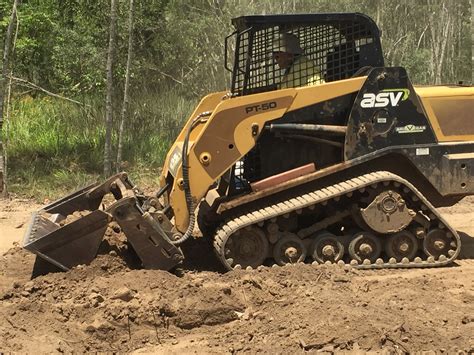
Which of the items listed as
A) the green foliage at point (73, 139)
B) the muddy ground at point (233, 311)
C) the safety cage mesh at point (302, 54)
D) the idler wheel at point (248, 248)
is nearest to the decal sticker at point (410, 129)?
the safety cage mesh at point (302, 54)

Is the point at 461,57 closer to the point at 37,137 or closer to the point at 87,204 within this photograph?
the point at 37,137

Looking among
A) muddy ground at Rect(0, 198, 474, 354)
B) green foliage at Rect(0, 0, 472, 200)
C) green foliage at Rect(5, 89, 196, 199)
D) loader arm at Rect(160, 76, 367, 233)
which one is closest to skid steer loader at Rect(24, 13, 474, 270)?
loader arm at Rect(160, 76, 367, 233)

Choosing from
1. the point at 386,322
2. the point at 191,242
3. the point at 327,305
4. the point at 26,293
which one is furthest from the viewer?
the point at 191,242

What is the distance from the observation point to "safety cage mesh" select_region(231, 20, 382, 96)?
19.9 feet

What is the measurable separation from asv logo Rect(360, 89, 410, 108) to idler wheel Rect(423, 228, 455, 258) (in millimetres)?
1254

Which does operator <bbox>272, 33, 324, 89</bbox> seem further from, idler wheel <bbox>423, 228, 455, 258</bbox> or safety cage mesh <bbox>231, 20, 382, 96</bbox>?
idler wheel <bbox>423, 228, 455, 258</bbox>

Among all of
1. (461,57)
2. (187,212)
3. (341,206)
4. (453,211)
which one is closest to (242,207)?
(187,212)

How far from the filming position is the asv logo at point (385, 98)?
19.1ft

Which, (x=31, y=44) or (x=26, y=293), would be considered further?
(x=31, y=44)

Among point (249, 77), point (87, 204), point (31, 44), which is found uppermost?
point (31, 44)

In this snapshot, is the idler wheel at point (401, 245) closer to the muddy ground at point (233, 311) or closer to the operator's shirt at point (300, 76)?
the muddy ground at point (233, 311)

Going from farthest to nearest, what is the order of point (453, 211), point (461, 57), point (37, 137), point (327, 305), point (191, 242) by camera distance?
point (461, 57)
point (37, 137)
point (453, 211)
point (191, 242)
point (327, 305)

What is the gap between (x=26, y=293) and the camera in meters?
5.01

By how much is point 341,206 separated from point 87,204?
2426 millimetres
